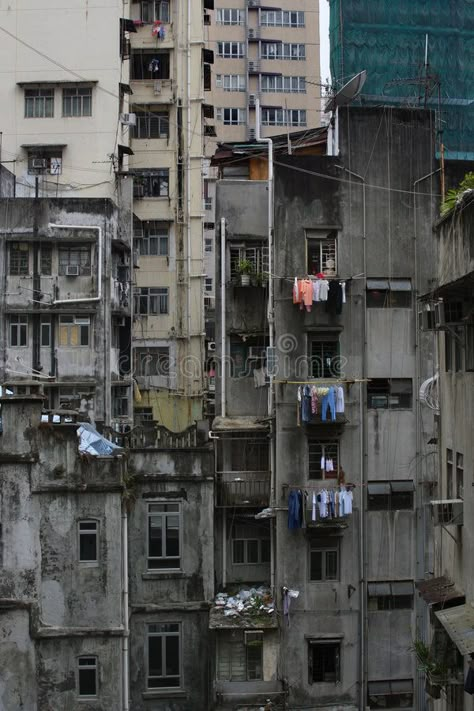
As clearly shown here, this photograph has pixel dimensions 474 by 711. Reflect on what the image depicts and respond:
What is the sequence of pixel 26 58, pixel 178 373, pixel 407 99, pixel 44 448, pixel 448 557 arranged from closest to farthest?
1. pixel 448 557
2. pixel 44 448
3. pixel 407 99
4. pixel 26 58
5. pixel 178 373

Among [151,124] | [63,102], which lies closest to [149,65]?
[151,124]

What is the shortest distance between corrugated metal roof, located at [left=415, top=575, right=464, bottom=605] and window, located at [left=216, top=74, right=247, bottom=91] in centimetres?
5163

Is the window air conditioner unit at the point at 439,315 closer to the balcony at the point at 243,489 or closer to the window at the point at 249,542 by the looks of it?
the balcony at the point at 243,489

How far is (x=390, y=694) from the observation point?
24578mm

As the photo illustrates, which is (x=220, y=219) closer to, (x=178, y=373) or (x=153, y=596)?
(x=153, y=596)

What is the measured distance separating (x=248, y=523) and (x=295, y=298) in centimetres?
677

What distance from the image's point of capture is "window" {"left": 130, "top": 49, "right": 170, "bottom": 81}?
41719 millimetres

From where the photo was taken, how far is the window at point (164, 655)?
24312 mm

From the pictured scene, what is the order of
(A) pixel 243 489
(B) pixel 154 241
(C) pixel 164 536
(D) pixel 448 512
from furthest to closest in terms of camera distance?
(B) pixel 154 241, (A) pixel 243 489, (C) pixel 164 536, (D) pixel 448 512

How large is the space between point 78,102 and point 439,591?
28155mm

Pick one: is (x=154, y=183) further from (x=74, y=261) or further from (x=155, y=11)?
(x=74, y=261)

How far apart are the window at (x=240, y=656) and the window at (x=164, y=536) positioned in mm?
2431

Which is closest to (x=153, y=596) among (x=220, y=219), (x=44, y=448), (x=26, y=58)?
(x=44, y=448)

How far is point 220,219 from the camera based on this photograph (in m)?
26.4
